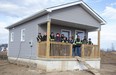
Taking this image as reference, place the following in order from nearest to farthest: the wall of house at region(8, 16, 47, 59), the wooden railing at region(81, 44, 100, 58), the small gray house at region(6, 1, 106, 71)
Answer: the small gray house at region(6, 1, 106, 71)
the wooden railing at region(81, 44, 100, 58)
the wall of house at region(8, 16, 47, 59)

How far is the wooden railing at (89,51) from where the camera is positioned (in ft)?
60.1

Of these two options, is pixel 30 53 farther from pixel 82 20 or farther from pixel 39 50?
pixel 82 20

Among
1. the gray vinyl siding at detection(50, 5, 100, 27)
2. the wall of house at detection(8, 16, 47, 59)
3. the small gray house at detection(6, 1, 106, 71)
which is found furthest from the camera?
the wall of house at detection(8, 16, 47, 59)

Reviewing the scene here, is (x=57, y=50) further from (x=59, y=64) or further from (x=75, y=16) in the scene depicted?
(x=75, y=16)

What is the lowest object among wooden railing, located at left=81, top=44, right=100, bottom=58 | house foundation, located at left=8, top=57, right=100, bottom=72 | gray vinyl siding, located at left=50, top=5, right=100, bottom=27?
house foundation, located at left=8, top=57, right=100, bottom=72

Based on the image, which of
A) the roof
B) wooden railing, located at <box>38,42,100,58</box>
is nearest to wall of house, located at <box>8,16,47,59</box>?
the roof

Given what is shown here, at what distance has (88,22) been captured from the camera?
19.3m

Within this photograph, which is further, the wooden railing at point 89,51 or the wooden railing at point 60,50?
the wooden railing at point 89,51

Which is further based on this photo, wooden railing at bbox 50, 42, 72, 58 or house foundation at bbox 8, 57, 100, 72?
wooden railing at bbox 50, 42, 72, 58

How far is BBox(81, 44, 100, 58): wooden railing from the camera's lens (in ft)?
60.1

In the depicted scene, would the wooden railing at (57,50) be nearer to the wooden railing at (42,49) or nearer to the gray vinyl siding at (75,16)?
the wooden railing at (42,49)

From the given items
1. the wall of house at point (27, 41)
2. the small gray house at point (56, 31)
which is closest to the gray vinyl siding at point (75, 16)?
the small gray house at point (56, 31)

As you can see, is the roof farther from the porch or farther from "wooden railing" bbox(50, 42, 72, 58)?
"wooden railing" bbox(50, 42, 72, 58)

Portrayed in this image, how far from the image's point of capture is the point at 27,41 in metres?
20.3
